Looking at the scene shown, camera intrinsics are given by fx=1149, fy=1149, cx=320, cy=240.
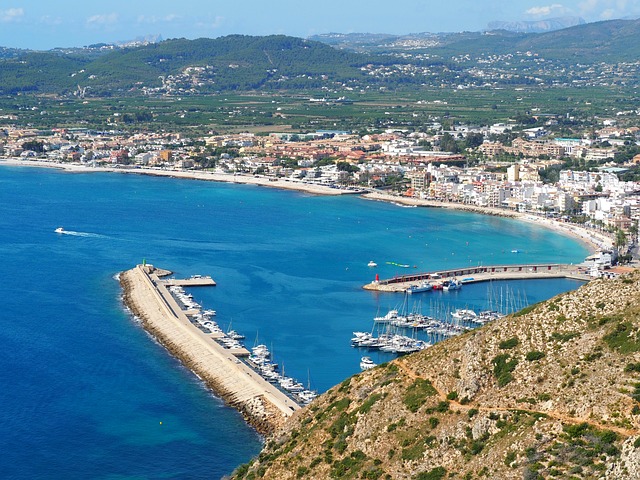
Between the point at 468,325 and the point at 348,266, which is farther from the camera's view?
the point at 348,266

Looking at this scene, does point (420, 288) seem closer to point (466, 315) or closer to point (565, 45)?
point (466, 315)

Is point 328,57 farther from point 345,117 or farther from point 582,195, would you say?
point 582,195

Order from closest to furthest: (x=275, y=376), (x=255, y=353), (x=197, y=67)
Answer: (x=275, y=376) → (x=255, y=353) → (x=197, y=67)

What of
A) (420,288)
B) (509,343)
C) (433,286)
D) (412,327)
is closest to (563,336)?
(509,343)

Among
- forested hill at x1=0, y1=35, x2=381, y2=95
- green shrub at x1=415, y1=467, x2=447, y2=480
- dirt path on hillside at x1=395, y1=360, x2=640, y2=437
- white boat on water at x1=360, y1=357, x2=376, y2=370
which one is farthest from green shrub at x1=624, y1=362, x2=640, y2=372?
forested hill at x1=0, y1=35, x2=381, y2=95

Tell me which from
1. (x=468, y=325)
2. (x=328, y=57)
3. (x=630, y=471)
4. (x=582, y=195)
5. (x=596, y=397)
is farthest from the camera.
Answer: (x=328, y=57)

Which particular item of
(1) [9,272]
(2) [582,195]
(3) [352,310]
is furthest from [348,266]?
(2) [582,195]

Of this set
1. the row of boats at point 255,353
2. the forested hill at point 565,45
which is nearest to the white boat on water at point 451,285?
the row of boats at point 255,353
